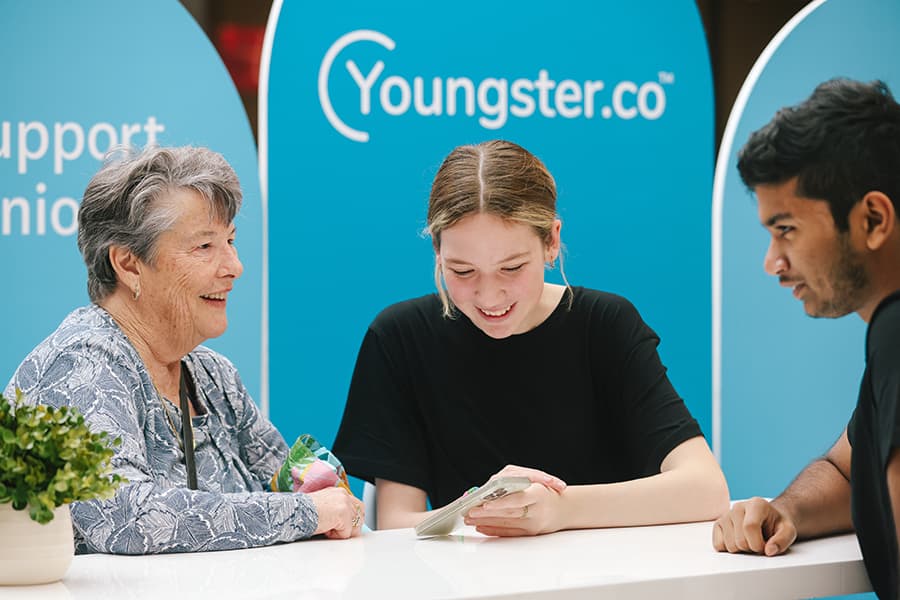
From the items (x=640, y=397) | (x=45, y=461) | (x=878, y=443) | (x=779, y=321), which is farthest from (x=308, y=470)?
(x=779, y=321)

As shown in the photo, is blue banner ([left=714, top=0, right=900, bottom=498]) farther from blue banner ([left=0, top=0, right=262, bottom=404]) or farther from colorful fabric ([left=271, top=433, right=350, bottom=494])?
colorful fabric ([left=271, top=433, right=350, bottom=494])

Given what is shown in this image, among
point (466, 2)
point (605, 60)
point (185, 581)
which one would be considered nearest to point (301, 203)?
point (466, 2)

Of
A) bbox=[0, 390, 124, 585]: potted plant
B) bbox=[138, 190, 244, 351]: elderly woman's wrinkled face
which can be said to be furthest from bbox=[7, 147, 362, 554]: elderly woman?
bbox=[0, 390, 124, 585]: potted plant

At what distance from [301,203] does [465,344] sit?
46.6 inches

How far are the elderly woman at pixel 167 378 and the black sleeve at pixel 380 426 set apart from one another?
0.19 metres

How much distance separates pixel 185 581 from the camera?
1827 millimetres

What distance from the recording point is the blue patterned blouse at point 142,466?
6.60 feet

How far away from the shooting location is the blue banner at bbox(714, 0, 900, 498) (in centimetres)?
422

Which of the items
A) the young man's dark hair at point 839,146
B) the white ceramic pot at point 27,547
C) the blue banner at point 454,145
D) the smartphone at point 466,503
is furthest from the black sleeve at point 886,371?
the blue banner at point 454,145

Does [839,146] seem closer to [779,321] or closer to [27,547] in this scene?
[27,547]

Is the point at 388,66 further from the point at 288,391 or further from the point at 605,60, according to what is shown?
the point at 288,391

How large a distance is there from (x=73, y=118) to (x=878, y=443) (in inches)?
109

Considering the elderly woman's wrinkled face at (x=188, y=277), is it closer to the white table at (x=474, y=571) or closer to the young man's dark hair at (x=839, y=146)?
the white table at (x=474, y=571)

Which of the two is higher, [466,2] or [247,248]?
[466,2]
